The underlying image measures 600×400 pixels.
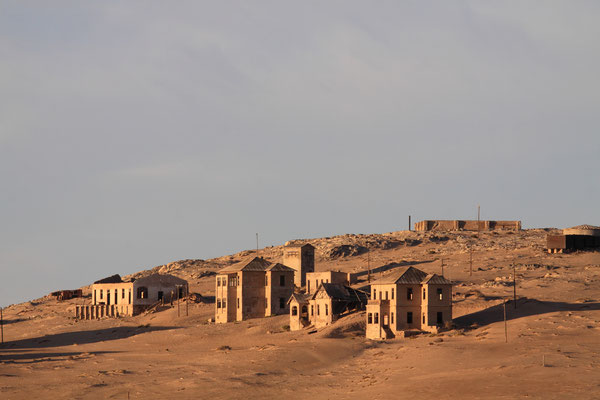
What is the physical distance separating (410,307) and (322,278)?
20657mm

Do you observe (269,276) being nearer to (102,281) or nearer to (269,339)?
(269,339)

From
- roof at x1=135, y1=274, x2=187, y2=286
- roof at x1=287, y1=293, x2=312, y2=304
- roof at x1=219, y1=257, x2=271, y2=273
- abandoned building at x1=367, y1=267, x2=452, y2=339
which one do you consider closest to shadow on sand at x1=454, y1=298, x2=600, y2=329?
abandoned building at x1=367, y1=267, x2=452, y2=339

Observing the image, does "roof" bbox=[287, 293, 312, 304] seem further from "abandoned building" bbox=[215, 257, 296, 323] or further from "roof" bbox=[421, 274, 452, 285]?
"roof" bbox=[421, 274, 452, 285]

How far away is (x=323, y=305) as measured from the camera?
8806cm

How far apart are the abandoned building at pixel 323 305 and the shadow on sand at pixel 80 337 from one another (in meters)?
14.8

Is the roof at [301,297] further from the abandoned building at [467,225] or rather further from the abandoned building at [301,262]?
the abandoned building at [467,225]

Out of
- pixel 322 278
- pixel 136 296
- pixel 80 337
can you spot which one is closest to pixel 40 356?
pixel 80 337

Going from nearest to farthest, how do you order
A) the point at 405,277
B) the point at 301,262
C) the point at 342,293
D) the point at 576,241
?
the point at 405,277 < the point at 342,293 < the point at 301,262 < the point at 576,241

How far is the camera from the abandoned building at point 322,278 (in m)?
101

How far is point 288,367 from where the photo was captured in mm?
71188

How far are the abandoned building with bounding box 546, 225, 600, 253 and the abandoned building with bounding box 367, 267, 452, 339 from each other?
4420 centimetres

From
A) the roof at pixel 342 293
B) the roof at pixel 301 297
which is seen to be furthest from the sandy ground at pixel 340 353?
the roof at pixel 301 297

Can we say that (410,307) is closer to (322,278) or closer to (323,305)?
(323,305)

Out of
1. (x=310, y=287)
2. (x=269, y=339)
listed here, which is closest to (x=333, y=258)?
(x=310, y=287)
